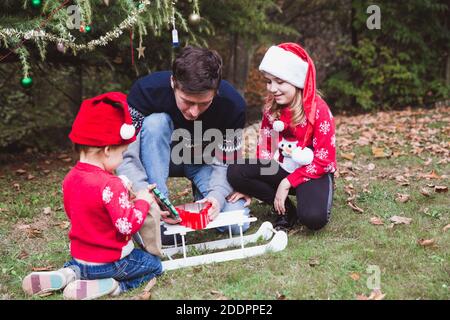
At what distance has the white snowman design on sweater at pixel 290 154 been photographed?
3.33 meters

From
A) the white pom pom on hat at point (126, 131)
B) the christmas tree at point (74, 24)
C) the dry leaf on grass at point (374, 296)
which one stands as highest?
the christmas tree at point (74, 24)

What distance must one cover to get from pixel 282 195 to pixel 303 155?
0.30m

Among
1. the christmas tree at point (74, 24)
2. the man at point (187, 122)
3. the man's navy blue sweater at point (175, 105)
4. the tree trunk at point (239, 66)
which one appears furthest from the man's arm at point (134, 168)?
the tree trunk at point (239, 66)

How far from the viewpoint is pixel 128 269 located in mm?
2676

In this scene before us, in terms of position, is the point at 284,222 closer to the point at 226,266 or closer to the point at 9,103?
the point at 226,266

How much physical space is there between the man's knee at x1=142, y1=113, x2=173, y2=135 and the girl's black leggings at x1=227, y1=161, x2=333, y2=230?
579mm

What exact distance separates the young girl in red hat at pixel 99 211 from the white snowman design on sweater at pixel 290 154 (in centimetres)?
109

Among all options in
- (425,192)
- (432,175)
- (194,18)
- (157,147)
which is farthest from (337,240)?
(194,18)

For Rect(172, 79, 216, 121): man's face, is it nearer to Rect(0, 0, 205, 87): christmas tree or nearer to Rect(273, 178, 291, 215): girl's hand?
Rect(0, 0, 205, 87): christmas tree

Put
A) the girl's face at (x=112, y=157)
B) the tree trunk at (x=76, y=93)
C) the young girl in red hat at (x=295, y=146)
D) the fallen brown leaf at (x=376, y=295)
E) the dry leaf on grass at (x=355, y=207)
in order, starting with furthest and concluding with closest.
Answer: the tree trunk at (x=76, y=93) → the dry leaf on grass at (x=355, y=207) → the young girl in red hat at (x=295, y=146) → the girl's face at (x=112, y=157) → the fallen brown leaf at (x=376, y=295)

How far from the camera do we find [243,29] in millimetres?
6449

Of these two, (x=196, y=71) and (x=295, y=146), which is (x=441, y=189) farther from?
(x=196, y=71)

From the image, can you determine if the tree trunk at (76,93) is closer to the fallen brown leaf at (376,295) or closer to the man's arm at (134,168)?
the man's arm at (134,168)

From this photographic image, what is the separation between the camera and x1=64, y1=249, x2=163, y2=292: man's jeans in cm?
262
